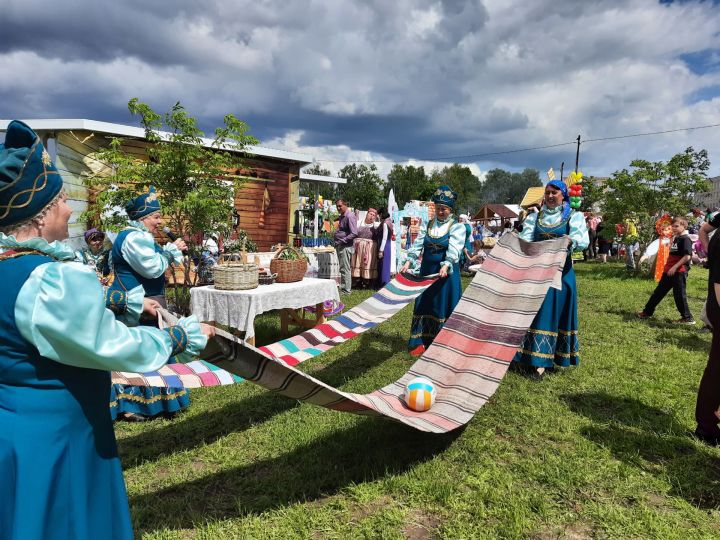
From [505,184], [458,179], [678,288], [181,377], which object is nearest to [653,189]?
[678,288]

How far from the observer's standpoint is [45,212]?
1.48 metres

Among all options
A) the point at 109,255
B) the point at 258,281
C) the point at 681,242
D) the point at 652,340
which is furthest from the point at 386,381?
the point at 681,242

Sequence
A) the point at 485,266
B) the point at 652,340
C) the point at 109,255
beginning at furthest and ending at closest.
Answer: the point at 652,340
the point at 485,266
the point at 109,255

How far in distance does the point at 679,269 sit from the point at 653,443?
4994mm

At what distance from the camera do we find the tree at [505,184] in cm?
9999

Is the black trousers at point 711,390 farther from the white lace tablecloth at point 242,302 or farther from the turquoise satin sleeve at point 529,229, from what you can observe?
the white lace tablecloth at point 242,302

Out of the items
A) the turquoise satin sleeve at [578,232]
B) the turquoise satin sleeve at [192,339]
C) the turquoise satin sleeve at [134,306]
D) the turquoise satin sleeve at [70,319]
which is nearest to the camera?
the turquoise satin sleeve at [70,319]

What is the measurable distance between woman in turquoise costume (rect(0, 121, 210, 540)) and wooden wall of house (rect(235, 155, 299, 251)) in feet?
36.5

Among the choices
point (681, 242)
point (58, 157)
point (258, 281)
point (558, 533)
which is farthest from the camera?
point (58, 157)

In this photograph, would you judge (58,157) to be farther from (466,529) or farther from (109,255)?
(466,529)

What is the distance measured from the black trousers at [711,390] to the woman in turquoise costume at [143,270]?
4.07 m

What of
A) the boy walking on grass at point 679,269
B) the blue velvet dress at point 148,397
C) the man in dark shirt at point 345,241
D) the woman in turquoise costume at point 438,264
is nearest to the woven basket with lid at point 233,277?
the blue velvet dress at point 148,397

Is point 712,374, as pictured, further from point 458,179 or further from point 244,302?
point 458,179

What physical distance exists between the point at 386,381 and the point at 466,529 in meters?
2.32
